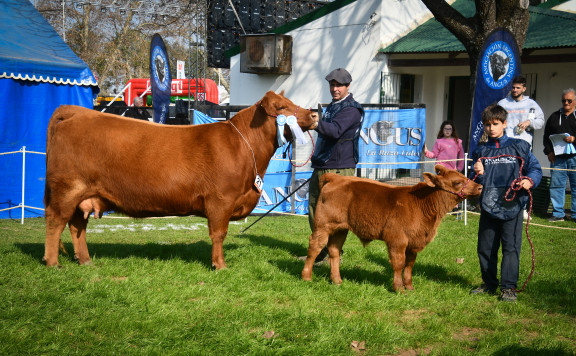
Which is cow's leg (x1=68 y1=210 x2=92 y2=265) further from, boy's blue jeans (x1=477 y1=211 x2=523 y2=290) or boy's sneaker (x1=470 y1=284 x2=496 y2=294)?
boy's blue jeans (x1=477 y1=211 x2=523 y2=290)

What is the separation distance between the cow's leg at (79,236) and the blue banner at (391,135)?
7761 millimetres

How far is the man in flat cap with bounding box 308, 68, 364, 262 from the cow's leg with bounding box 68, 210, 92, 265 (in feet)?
8.61

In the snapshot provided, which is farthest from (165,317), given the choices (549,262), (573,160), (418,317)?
(573,160)

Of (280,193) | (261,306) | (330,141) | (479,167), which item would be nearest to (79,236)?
(261,306)

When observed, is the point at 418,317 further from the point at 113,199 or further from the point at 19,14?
the point at 19,14

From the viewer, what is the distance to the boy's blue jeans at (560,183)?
10555 mm

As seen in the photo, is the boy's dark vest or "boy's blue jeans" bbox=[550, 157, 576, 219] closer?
the boy's dark vest

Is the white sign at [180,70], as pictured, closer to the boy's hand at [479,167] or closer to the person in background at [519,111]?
the person in background at [519,111]

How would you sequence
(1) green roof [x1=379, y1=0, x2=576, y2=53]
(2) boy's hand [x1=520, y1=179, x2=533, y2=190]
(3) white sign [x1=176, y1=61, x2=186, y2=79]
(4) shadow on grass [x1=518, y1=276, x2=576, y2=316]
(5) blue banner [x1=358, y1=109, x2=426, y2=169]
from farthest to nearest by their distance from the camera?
(3) white sign [x1=176, y1=61, x2=186, y2=79], (1) green roof [x1=379, y1=0, x2=576, y2=53], (5) blue banner [x1=358, y1=109, x2=426, y2=169], (4) shadow on grass [x1=518, y1=276, x2=576, y2=316], (2) boy's hand [x1=520, y1=179, x2=533, y2=190]

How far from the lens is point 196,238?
8.77 metres

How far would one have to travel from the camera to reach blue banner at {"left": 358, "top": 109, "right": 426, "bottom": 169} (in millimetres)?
12805

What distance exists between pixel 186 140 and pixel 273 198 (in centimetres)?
661

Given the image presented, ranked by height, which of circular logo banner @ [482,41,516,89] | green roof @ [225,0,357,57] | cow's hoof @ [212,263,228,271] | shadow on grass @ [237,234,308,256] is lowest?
shadow on grass @ [237,234,308,256]

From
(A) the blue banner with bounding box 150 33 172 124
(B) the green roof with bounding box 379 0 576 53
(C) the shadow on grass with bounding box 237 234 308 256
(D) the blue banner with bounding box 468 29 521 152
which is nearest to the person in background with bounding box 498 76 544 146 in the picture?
(D) the blue banner with bounding box 468 29 521 152
